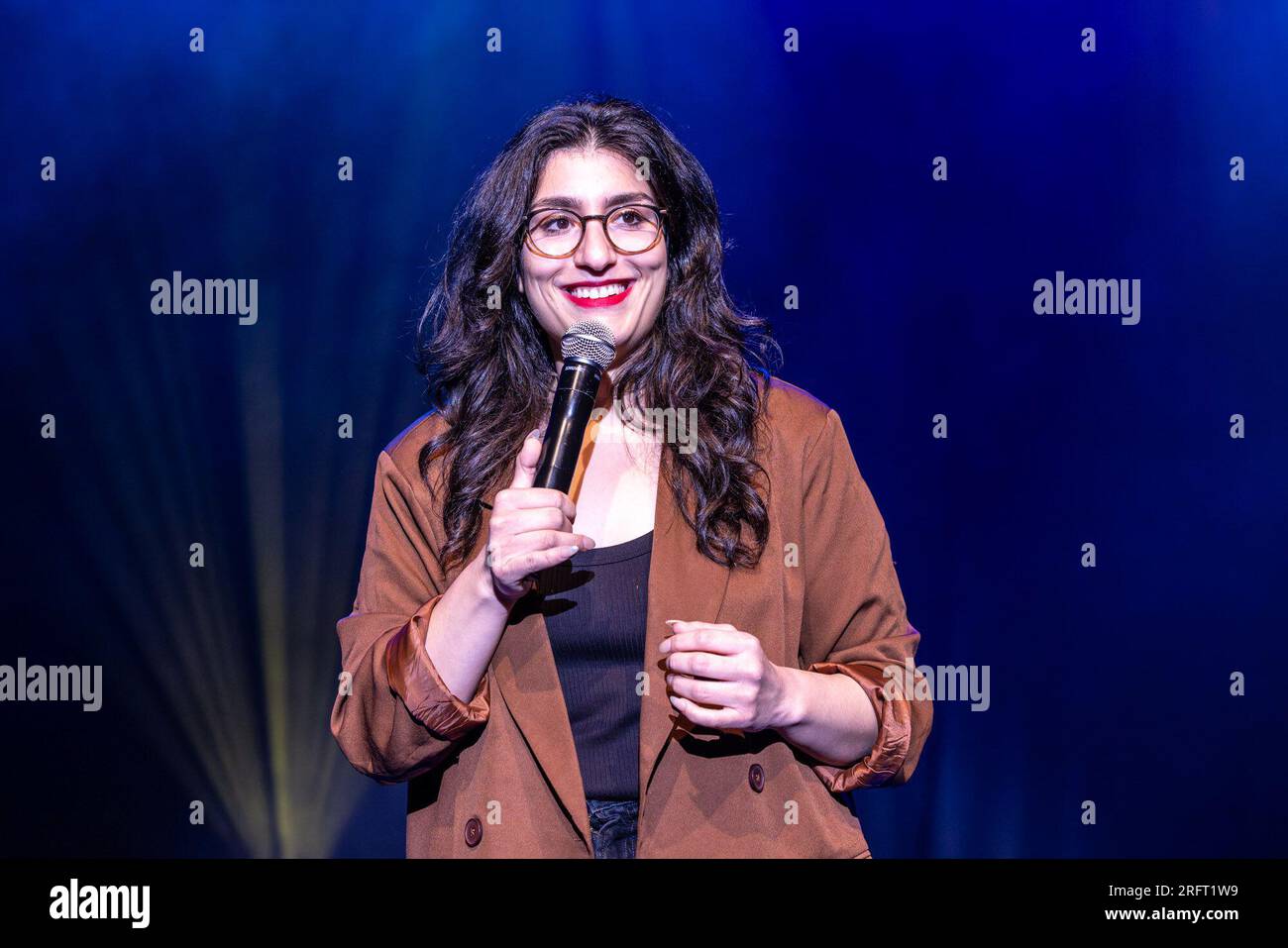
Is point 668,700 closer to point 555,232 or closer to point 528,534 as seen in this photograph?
point 528,534

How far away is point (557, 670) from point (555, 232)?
68 centimetres

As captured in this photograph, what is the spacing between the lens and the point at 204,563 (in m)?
3.34

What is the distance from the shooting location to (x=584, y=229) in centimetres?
178

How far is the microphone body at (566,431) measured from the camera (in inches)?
57.6

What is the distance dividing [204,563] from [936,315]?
7.34 feet

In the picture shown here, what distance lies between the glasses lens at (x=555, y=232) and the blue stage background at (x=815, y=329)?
1.44 metres

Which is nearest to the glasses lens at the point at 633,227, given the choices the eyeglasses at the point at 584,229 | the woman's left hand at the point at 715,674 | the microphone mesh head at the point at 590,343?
the eyeglasses at the point at 584,229

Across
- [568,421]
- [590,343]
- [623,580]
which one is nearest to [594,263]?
[590,343]

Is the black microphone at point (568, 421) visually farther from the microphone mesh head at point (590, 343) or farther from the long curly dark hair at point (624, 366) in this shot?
the long curly dark hair at point (624, 366)

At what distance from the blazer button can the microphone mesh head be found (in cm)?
69

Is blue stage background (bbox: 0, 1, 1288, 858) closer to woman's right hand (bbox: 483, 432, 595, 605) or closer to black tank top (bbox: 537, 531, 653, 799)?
black tank top (bbox: 537, 531, 653, 799)

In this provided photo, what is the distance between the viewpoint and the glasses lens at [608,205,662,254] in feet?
5.82

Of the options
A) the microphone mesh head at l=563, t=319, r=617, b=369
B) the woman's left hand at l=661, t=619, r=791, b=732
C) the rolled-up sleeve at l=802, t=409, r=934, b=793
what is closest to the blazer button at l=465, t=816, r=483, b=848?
the woman's left hand at l=661, t=619, r=791, b=732
